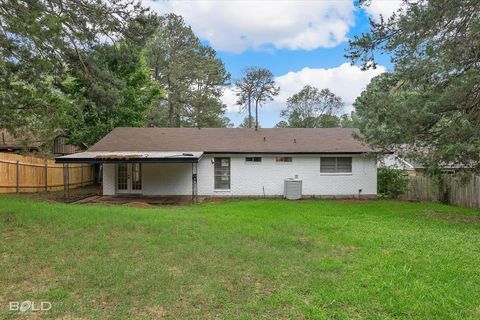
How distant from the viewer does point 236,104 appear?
116 ft

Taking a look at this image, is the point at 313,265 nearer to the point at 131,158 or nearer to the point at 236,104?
the point at 131,158

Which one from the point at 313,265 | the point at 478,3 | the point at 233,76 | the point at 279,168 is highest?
the point at 233,76

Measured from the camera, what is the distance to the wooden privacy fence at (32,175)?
15.4m

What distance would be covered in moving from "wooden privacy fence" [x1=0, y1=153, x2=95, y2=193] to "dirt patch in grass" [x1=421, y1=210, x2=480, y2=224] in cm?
1423

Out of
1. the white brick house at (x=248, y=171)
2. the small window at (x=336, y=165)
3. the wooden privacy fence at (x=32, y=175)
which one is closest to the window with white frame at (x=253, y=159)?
the white brick house at (x=248, y=171)

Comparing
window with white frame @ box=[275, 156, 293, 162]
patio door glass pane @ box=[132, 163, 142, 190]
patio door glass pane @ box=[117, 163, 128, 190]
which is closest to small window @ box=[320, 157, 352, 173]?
window with white frame @ box=[275, 156, 293, 162]

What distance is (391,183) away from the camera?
1784 centimetres

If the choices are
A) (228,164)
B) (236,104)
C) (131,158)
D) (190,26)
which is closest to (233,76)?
(236,104)

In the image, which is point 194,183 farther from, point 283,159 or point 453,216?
point 453,216

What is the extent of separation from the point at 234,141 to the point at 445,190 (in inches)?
411

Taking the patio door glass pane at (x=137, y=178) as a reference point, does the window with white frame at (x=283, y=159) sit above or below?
above

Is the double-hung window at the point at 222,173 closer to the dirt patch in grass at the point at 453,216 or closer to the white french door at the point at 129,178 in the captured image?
the white french door at the point at 129,178

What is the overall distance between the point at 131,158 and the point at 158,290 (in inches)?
431

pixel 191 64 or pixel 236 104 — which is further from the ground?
pixel 191 64
